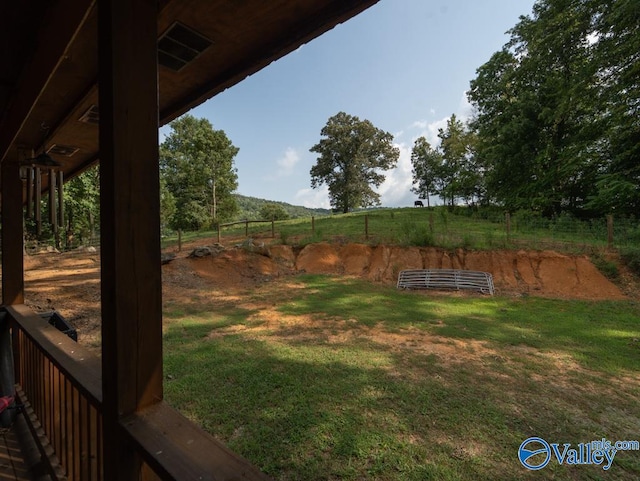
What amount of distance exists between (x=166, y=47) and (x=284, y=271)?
29.5 ft

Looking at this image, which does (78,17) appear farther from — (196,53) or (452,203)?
(452,203)

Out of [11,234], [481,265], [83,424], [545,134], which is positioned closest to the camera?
[83,424]

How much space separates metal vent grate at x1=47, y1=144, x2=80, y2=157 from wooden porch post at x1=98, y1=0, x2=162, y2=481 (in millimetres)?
3334

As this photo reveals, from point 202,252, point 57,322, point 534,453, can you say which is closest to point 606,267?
point 534,453

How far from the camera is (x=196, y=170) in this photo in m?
23.6

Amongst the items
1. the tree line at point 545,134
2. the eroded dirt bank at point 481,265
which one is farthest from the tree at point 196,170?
the eroded dirt bank at point 481,265

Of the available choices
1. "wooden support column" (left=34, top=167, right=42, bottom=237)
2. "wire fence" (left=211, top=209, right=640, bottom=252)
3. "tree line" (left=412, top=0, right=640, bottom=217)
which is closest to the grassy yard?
"wooden support column" (left=34, top=167, right=42, bottom=237)

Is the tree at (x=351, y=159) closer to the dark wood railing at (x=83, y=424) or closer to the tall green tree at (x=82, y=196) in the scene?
the tall green tree at (x=82, y=196)

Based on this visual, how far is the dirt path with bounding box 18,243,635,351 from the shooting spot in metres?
7.05

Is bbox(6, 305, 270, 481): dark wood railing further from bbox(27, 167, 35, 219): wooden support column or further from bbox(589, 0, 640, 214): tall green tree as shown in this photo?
bbox(589, 0, 640, 214): tall green tree

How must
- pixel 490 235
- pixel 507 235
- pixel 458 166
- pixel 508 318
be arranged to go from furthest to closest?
pixel 458 166 → pixel 490 235 → pixel 507 235 → pixel 508 318

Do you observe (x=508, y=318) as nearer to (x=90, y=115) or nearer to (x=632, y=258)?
(x=632, y=258)

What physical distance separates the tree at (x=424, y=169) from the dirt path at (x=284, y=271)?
19912mm

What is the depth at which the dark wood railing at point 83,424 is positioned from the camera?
0.73 meters
